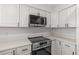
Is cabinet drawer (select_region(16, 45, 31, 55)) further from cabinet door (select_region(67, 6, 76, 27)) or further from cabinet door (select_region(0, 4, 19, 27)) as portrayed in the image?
cabinet door (select_region(67, 6, 76, 27))

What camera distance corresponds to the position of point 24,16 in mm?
1543

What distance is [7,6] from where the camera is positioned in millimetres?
1255

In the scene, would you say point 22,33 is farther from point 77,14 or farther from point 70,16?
point 77,14

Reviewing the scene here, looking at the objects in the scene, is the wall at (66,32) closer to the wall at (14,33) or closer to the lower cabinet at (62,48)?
the lower cabinet at (62,48)

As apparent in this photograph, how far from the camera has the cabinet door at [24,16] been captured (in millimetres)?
1479

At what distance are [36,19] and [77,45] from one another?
4.38 feet

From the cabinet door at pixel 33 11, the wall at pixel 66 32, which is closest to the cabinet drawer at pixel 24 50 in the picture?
the cabinet door at pixel 33 11

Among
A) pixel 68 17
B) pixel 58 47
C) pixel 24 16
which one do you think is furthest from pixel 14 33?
pixel 68 17

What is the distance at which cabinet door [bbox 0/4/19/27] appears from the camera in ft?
3.94

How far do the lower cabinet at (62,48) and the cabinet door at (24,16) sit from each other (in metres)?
1.19

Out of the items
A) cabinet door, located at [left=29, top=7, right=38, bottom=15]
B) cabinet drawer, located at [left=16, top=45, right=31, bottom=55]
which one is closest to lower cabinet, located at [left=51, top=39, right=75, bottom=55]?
cabinet drawer, located at [left=16, top=45, right=31, bottom=55]

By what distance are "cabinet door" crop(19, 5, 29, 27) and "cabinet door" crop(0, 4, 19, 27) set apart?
0.35 ft

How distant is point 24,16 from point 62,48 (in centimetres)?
151
